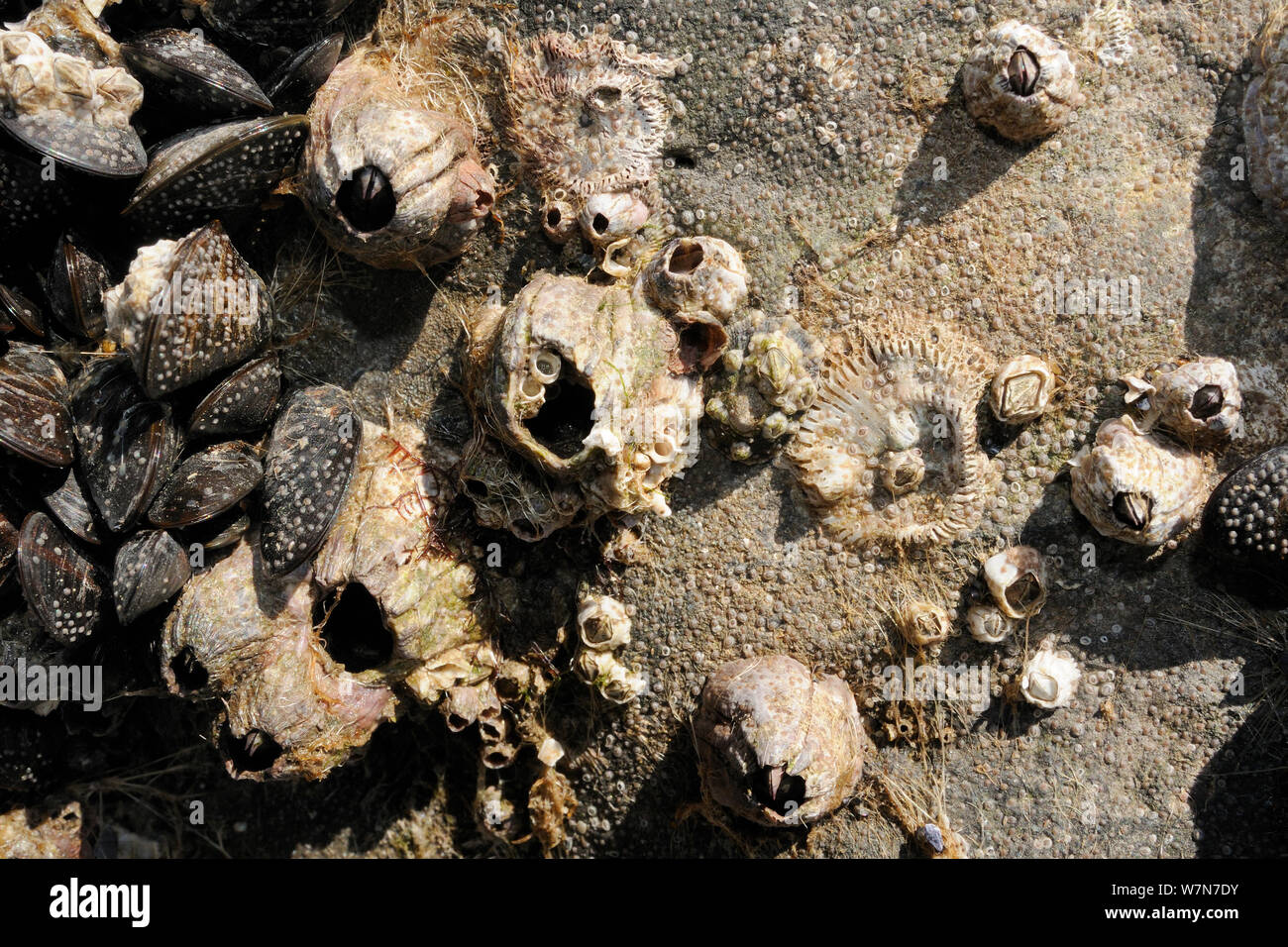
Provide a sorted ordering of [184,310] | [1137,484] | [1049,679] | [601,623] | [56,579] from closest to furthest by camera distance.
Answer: [184,310], [1137,484], [56,579], [1049,679], [601,623]

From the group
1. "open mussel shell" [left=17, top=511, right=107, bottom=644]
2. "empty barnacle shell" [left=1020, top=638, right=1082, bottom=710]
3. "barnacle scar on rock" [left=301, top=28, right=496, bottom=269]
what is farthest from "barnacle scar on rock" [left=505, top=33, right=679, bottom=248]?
"empty barnacle shell" [left=1020, top=638, right=1082, bottom=710]

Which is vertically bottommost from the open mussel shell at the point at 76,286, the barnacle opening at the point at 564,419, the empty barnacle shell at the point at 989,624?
the empty barnacle shell at the point at 989,624

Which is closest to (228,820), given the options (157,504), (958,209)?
(157,504)

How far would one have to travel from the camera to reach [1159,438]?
165 inches

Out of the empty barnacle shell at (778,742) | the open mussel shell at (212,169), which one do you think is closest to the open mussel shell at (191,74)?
the open mussel shell at (212,169)

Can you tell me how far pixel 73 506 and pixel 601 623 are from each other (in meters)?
2.31

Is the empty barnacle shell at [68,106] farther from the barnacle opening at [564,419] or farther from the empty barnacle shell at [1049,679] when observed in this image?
the empty barnacle shell at [1049,679]

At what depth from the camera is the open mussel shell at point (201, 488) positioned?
4.09 metres

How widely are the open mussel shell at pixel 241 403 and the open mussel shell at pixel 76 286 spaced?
2.20 feet

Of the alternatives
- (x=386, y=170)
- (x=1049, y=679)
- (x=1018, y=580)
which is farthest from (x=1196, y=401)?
(x=386, y=170)

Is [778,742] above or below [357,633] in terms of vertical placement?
above

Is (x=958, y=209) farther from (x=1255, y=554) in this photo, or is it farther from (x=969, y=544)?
(x=1255, y=554)

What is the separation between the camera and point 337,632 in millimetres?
4535

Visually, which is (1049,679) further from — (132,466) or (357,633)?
(132,466)
